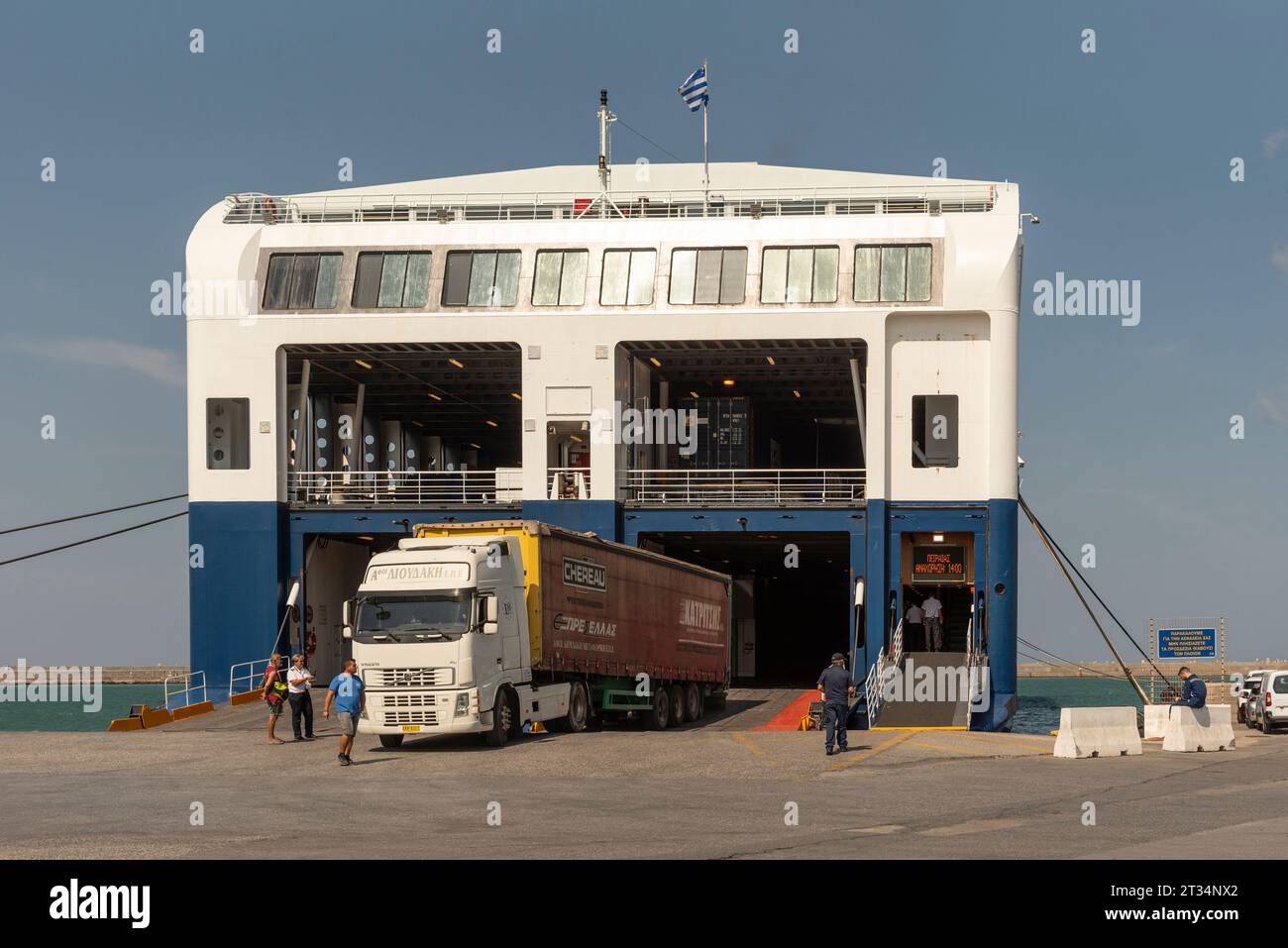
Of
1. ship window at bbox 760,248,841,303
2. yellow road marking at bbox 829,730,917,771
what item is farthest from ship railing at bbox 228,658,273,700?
yellow road marking at bbox 829,730,917,771

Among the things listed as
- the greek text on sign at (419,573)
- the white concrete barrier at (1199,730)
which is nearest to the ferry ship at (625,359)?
the white concrete barrier at (1199,730)

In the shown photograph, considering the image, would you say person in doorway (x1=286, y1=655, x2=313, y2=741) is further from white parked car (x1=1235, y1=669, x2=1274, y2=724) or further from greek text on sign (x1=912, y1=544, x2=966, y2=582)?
white parked car (x1=1235, y1=669, x2=1274, y2=724)

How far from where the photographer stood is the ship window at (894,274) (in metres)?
47.0

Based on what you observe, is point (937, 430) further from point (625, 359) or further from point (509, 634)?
point (509, 634)

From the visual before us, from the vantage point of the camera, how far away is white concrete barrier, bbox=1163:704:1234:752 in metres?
32.0

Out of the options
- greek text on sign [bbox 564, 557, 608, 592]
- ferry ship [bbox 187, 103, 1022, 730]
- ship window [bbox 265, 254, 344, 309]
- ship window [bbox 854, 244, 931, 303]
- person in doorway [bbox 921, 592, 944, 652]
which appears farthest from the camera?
ship window [bbox 265, 254, 344, 309]

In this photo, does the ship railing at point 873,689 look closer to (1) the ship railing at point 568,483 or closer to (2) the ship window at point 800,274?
(1) the ship railing at point 568,483

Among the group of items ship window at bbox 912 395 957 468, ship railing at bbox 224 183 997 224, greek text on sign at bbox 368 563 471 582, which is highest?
ship railing at bbox 224 183 997 224

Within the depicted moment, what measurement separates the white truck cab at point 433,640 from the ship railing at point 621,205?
22924mm

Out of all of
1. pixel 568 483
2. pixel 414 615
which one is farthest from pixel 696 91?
pixel 414 615

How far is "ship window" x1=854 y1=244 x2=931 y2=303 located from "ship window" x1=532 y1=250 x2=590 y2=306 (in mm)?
8132

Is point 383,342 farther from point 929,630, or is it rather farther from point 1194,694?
point 1194,694

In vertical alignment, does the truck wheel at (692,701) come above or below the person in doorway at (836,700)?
below
